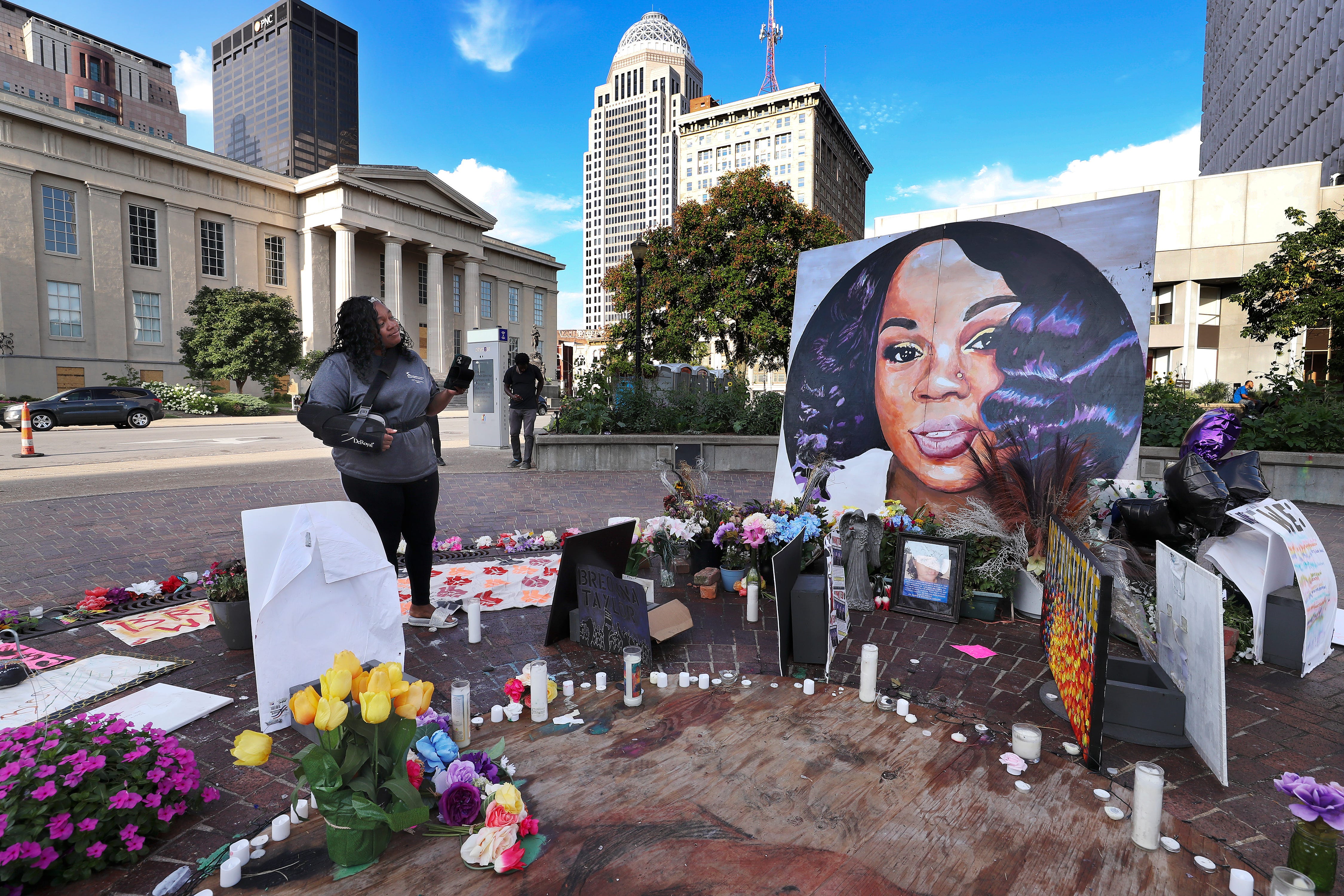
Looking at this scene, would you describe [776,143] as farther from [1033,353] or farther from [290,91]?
[1033,353]

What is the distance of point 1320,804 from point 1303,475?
953 centimetres

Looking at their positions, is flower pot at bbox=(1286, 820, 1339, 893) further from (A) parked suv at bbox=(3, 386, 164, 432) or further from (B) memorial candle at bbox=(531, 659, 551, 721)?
(A) parked suv at bbox=(3, 386, 164, 432)

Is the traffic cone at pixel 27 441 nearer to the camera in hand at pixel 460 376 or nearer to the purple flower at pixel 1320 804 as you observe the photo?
the camera in hand at pixel 460 376

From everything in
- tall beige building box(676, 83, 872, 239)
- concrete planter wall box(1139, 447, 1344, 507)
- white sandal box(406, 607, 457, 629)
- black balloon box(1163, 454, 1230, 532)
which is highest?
tall beige building box(676, 83, 872, 239)

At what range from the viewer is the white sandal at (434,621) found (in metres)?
3.87

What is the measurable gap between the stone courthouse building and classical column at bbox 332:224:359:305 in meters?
0.08

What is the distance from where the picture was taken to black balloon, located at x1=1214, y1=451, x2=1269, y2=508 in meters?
3.77

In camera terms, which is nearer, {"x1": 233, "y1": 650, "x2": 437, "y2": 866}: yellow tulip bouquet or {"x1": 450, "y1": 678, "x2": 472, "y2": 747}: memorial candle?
{"x1": 233, "y1": 650, "x2": 437, "y2": 866}: yellow tulip bouquet

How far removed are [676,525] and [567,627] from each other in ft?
4.24

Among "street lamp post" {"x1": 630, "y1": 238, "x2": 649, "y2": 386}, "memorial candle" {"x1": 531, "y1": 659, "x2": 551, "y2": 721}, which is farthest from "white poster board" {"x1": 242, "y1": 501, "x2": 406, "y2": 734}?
"street lamp post" {"x1": 630, "y1": 238, "x2": 649, "y2": 386}

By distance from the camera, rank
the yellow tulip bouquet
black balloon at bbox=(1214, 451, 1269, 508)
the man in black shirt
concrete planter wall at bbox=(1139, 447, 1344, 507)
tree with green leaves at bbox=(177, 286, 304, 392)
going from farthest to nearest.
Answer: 1. tree with green leaves at bbox=(177, 286, 304, 392)
2. the man in black shirt
3. concrete planter wall at bbox=(1139, 447, 1344, 507)
4. black balloon at bbox=(1214, 451, 1269, 508)
5. the yellow tulip bouquet

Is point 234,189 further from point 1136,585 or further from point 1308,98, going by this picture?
point 1308,98

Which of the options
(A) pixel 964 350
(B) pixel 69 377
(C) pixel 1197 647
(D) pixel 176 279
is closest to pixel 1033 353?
(A) pixel 964 350

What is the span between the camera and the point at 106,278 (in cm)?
3089
